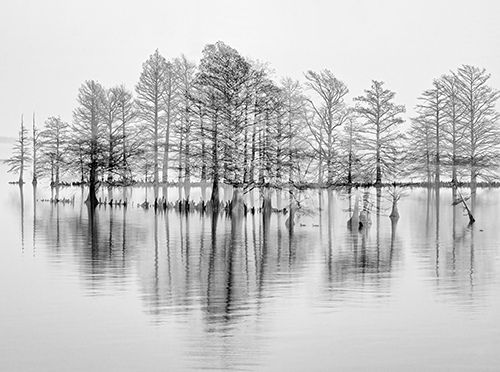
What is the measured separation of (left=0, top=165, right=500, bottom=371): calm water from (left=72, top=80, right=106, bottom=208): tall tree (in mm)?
23853

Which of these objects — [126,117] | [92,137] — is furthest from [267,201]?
[126,117]

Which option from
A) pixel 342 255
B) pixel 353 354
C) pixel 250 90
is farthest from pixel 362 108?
pixel 353 354

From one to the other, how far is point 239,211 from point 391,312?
25.8 metres

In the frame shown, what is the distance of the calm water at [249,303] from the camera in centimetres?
961

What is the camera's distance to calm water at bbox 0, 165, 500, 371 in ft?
31.5

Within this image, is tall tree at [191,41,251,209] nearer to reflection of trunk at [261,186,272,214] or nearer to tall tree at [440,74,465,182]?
reflection of trunk at [261,186,272,214]

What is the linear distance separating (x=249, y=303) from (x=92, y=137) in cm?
4090

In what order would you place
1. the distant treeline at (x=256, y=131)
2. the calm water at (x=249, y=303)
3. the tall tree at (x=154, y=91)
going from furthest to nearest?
the tall tree at (x=154, y=91) < the distant treeline at (x=256, y=131) < the calm water at (x=249, y=303)

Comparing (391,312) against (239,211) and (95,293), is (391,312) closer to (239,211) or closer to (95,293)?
(95,293)

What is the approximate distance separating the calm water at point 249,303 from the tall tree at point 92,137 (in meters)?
23.9

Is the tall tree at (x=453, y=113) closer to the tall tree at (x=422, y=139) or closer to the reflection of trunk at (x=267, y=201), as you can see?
the tall tree at (x=422, y=139)

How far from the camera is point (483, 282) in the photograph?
15.9 metres

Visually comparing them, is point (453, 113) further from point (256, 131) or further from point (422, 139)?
point (256, 131)

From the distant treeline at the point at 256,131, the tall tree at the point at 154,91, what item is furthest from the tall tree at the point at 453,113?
the tall tree at the point at 154,91
